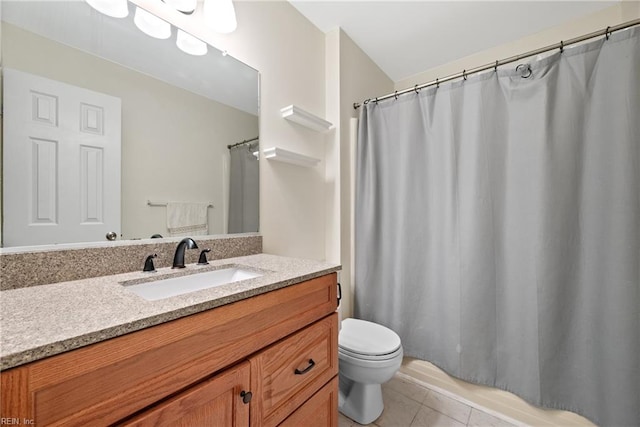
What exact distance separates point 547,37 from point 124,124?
106 inches

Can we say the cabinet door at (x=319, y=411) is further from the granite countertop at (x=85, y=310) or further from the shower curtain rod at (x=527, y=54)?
the shower curtain rod at (x=527, y=54)

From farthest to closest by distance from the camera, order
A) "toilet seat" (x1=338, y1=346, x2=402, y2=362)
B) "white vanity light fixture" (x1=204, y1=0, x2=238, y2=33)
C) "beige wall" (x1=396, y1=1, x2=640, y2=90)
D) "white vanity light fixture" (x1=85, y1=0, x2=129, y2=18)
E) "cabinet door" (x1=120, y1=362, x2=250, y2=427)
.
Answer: "beige wall" (x1=396, y1=1, x2=640, y2=90)
"toilet seat" (x1=338, y1=346, x2=402, y2=362)
"white vanity light fixture" (x1=204, y1=0, x2=238, y2=33)
"white vanity light fixture" (x1=85, y1=0, x2=129, y2=18)
"cabinet door" (x1=120, y1=362, x2=250, y2=427)

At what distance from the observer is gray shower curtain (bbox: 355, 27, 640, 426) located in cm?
121

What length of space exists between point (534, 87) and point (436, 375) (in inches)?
70.7

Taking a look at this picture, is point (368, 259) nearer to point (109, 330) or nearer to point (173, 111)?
point (173, 111)

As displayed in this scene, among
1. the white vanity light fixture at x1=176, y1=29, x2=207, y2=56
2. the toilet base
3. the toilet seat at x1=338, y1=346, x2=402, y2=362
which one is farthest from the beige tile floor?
the white vanity light fixture at x1=176, y1=29, x2=207, y2=56

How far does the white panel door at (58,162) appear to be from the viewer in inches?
31.1

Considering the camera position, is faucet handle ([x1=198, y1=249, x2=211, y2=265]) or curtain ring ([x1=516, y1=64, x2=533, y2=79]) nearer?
faucet handle ([x1=198, y1=249, x2=211, y2=265])

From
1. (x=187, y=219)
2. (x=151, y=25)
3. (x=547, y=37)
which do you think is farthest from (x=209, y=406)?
(x=547, y=37)

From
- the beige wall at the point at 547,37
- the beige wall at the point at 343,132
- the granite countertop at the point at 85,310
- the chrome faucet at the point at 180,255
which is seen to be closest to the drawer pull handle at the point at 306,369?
the granite countertop at the point at 85,310

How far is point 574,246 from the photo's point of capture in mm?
1313

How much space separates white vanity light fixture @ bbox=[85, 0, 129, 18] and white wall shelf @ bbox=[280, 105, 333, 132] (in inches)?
31.4

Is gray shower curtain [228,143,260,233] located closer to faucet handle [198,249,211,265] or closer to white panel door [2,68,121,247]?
faucet handle [198,249,211,265]

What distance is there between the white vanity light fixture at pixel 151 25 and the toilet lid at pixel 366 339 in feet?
5.60
